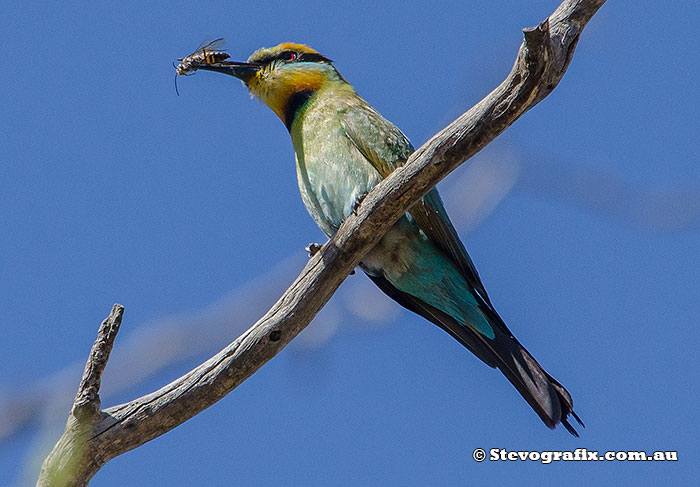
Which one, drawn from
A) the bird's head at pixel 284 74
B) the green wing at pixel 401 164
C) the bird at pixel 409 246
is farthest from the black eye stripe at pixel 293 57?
the green wing at pixel 401 164

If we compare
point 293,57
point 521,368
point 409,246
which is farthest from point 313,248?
point 293,57

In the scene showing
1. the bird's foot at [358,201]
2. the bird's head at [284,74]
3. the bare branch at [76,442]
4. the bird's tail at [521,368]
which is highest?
the bird's head at [284,74]

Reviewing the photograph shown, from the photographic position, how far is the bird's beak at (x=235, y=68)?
141 inches

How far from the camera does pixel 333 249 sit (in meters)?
2.56

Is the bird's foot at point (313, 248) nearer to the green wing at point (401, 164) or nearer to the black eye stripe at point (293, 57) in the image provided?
the green wing at point (401, 164)

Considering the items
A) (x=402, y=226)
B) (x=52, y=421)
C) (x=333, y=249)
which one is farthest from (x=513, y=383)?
(x=52, y=421)

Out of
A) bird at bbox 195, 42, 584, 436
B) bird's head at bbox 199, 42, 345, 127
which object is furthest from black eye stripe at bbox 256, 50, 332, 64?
bird at bbox 195, 42, 584, 436

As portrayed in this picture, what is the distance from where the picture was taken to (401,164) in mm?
3033

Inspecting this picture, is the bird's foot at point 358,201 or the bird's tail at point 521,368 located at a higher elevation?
the bird's foot at point 358,201

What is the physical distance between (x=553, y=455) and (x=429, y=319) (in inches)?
28.9

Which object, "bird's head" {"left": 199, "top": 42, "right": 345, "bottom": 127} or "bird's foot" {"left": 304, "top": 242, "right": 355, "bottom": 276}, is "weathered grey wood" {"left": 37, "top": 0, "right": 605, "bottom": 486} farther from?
"bird's head" {"left": 199, "top": 42, "right": 345, "bottom": 127}

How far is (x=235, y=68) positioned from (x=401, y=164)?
0.99 m

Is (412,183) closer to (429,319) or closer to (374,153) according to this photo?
(374,153)

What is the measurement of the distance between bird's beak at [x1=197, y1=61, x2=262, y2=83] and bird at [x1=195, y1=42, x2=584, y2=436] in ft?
1.47
